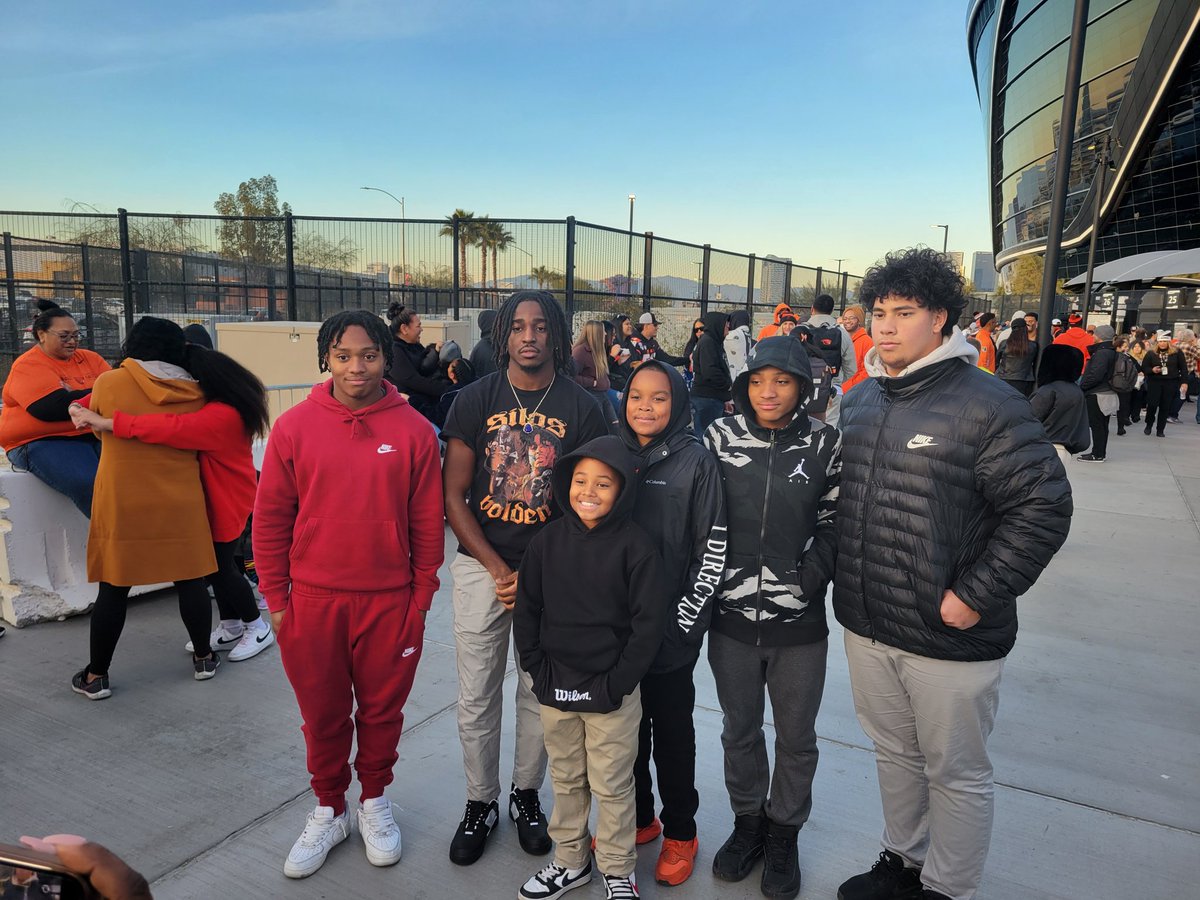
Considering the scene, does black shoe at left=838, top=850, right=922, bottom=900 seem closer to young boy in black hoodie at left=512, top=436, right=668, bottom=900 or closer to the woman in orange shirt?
young boy in black hoodie at left=512, top=436, right=668, bottom=900

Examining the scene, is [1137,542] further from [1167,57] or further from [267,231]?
[1167,57]

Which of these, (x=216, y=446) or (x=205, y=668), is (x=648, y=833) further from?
(x=216, y=446)

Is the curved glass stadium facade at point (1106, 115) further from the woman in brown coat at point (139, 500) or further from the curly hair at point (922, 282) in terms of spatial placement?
the woman in brown coat at point (139, 500)

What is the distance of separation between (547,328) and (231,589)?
2703 mm

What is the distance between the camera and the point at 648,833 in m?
2.80

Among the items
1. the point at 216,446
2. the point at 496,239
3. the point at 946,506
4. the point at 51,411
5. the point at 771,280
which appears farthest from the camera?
the point at 771,280

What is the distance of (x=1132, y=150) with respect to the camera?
39938mm

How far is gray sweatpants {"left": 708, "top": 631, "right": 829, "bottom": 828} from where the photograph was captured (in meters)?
2.54

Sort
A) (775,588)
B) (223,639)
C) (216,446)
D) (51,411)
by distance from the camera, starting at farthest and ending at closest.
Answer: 1. (223,639)
2. (51,411)
3. (216,446)
4. (775,588)

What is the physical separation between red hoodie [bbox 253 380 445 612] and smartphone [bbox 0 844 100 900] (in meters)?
1.60

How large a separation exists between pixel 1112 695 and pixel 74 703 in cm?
524

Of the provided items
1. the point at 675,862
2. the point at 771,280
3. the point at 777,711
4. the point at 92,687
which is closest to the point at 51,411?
the point at 92,687

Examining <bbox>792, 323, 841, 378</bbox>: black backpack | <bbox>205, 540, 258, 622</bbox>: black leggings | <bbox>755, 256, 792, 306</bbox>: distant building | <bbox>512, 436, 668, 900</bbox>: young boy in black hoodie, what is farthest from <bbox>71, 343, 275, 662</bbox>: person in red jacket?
<bbox>755, 256, 792, 306</bbox>: distant building

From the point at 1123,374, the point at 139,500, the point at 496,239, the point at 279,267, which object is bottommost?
the point at 139,500
